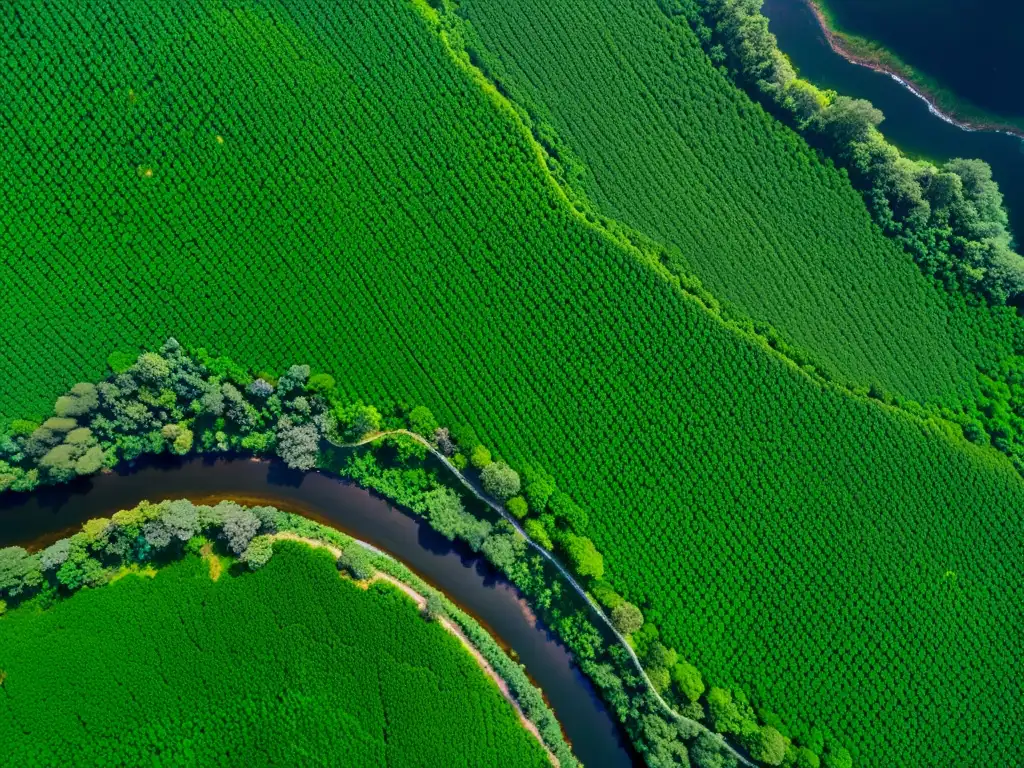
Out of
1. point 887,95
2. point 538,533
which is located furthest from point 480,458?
point 887,95

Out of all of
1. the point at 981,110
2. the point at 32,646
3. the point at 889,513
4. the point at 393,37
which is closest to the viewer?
the point at 32,646

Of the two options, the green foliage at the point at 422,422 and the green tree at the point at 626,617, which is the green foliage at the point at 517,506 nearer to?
the green foliage at the point at 422,422

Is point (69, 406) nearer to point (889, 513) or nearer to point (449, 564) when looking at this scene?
point (449, 564)

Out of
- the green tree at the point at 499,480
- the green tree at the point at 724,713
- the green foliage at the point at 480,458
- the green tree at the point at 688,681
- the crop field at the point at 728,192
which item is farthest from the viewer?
the crop field at the point at 728,192

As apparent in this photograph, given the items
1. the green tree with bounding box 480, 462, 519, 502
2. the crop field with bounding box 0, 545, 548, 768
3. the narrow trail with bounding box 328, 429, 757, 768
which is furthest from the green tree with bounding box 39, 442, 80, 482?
the green tree with bounding box 480, 462, 519, 502

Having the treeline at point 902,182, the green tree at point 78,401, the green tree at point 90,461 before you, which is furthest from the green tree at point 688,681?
the green tree at point 78,401

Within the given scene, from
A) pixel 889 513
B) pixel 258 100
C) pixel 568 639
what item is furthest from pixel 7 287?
pixel 889 513
